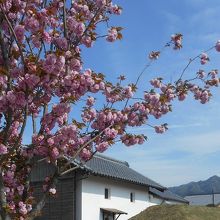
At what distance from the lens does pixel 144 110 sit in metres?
9.34

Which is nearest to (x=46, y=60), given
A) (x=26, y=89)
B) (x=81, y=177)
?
(x=26, y=89)

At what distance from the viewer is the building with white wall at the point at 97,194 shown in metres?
24.4

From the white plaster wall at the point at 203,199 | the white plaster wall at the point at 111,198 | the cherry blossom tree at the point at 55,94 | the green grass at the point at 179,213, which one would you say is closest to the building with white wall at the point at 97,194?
the white plaster wall at the point at 111,198

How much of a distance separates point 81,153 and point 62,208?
16.4m

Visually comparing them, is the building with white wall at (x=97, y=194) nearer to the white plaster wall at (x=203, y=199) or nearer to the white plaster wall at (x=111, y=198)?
the white plaster wall at (x=111, y=198)

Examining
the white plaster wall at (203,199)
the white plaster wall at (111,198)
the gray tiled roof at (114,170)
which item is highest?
the white plaster wall at (203,199)

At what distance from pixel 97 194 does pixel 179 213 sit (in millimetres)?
4402

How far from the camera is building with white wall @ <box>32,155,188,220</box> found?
960 inches

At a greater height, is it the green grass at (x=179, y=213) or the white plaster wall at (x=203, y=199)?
the white plaster wall at (x=203, y=199)

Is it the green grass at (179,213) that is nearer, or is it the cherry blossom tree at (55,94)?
the cherry blossom tree at (55,94)

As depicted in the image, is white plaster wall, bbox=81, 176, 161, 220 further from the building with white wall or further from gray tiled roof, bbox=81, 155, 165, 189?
gray tiled roof, bbox=81, 155, 165, 189

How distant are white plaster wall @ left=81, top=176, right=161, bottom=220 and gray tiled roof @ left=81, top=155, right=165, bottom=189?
407mm

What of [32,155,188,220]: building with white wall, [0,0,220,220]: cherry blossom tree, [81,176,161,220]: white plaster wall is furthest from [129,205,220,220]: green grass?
[0,0,220,220]: cherry blossom tree

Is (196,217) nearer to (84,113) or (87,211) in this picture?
(87,211)
